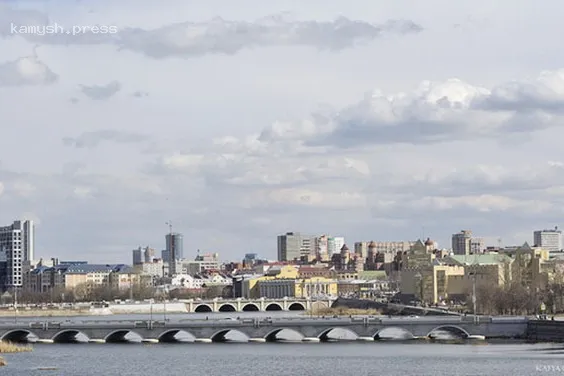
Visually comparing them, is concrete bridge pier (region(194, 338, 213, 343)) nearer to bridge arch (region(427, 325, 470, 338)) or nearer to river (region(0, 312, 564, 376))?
river (region(0, 312, 564, 376))

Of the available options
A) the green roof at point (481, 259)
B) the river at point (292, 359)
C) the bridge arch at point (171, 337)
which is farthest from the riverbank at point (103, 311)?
the river at point (292, 359)

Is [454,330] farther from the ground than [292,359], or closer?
farther from the ground

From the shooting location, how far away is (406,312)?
14375 centimetres

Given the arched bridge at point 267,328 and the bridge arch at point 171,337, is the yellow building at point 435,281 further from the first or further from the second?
the bridge arch at point 171,337

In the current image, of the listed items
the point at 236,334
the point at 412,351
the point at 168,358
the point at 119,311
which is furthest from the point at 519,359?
the point at 119,311

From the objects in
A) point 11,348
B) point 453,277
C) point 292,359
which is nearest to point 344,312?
point 453,277

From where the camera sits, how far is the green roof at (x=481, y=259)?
175625mm

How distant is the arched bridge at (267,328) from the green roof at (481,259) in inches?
2794

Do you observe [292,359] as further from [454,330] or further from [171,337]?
[171,337]

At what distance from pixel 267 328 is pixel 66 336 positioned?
16.5 metres

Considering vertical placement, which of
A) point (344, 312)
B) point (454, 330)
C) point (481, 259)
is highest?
point (481, 259)

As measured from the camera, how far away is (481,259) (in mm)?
181875

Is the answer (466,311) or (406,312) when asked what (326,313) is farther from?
(466,311)

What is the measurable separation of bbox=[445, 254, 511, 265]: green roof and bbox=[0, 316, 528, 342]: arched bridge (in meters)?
71.0
